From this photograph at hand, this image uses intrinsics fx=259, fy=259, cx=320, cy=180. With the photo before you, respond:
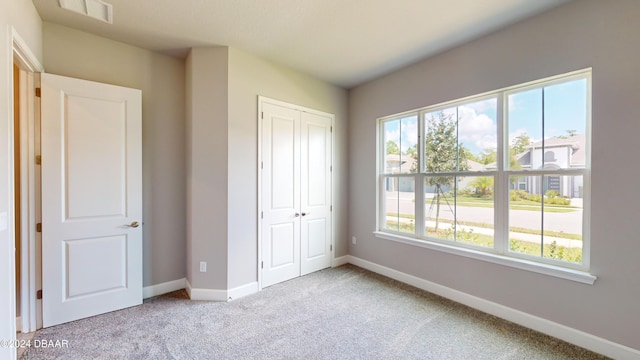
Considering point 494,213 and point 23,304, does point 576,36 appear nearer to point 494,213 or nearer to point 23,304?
Answer: point 494,213

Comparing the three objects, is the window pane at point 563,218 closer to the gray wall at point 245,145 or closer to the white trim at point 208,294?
the gray wall at point 245,145

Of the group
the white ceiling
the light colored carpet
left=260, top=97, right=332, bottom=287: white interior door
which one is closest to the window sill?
the light colored carpet

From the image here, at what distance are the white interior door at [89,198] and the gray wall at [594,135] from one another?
11.0 feet

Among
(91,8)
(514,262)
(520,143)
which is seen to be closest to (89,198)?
(91,8)

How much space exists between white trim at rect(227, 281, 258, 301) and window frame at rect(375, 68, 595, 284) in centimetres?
179

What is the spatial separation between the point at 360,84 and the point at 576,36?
236 centimetres

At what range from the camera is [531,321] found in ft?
7.54

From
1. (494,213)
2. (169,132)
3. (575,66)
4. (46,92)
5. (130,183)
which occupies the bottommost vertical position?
(494,213)

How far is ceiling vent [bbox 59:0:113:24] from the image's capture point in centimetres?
210

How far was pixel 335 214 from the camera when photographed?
A: 13.1ft

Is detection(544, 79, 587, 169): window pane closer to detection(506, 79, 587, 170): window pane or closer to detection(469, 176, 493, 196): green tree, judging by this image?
detection(506, 79, 587, 170): window pane

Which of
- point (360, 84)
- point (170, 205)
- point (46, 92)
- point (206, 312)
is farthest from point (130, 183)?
point (360, 84)

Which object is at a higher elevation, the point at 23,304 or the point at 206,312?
the point at 23,304

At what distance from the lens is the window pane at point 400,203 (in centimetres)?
341
